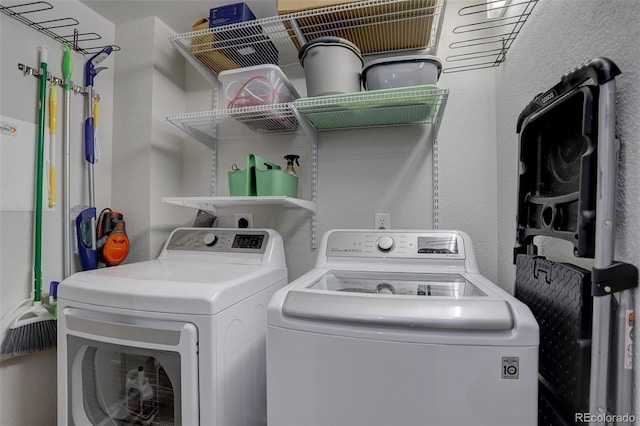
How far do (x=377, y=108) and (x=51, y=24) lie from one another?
5.83 feet

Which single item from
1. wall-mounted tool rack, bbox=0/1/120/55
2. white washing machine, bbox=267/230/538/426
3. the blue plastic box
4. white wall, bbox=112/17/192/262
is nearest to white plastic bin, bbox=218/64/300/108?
the blue plastic box

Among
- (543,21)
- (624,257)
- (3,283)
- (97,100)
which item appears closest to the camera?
(624,257)

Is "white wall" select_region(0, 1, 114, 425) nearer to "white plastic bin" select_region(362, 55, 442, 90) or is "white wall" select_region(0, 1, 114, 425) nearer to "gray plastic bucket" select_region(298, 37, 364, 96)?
"gray plastic bucket" select_region(298, 37, 364, 96)

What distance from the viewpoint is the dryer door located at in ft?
2.94

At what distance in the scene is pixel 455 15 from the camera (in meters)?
1.57

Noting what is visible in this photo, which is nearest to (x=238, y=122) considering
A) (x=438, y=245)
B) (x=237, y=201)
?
(x=237, y=201)

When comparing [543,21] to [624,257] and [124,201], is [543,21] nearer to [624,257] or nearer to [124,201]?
[624,257]

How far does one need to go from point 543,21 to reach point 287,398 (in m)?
1.53

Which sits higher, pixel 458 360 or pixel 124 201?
pixel 124 201

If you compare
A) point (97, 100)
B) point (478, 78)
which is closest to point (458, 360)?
point (478, 78)

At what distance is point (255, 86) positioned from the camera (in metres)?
1.45

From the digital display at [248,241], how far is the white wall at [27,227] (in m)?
0.94

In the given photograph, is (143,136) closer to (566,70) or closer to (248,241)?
(248,241)

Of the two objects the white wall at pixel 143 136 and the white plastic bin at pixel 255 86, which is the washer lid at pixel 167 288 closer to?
the white wall at pixel 143 136
